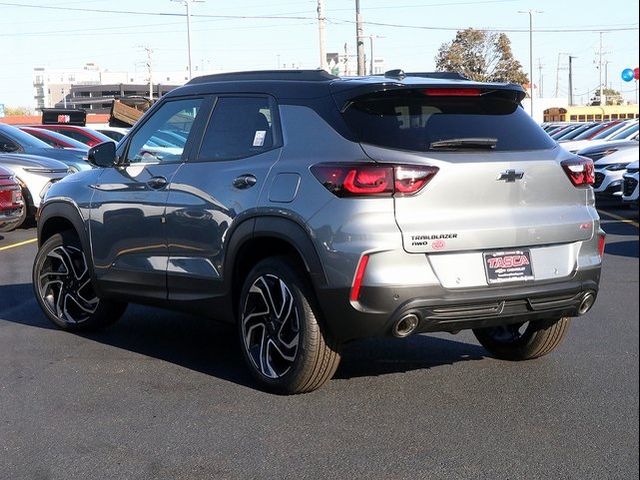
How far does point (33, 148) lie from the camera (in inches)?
647

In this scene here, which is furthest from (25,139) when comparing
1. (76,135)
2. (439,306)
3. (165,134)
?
(439,306)

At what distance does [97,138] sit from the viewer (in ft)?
68.9

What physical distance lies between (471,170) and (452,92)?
52 centimetres

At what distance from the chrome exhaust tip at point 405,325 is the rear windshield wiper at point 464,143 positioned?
90 centimetres

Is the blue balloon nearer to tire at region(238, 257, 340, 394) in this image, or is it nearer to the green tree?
tire at region(238, 257, 340, 394)

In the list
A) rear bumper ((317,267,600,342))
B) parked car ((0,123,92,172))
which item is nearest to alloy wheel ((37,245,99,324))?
rear bumper ((317,267,600,342))

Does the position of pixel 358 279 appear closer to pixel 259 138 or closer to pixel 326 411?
pixel 326 411

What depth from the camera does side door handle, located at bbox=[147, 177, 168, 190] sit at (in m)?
6.05

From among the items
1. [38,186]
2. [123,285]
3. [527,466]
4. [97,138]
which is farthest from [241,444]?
[97,138]

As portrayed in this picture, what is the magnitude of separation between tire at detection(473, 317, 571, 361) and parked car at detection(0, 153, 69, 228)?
1005cm

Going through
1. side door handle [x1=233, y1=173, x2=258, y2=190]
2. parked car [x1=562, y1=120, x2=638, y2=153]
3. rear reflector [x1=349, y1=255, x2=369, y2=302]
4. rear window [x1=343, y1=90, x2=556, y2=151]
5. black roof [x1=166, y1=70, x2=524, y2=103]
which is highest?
black roof [x1=166, y1=70, x2=524, y2=103]

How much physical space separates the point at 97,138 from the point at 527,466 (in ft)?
59.5

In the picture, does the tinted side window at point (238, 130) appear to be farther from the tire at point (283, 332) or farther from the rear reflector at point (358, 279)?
the rear reflector at point (358, 279)

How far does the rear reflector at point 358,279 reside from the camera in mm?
4695
